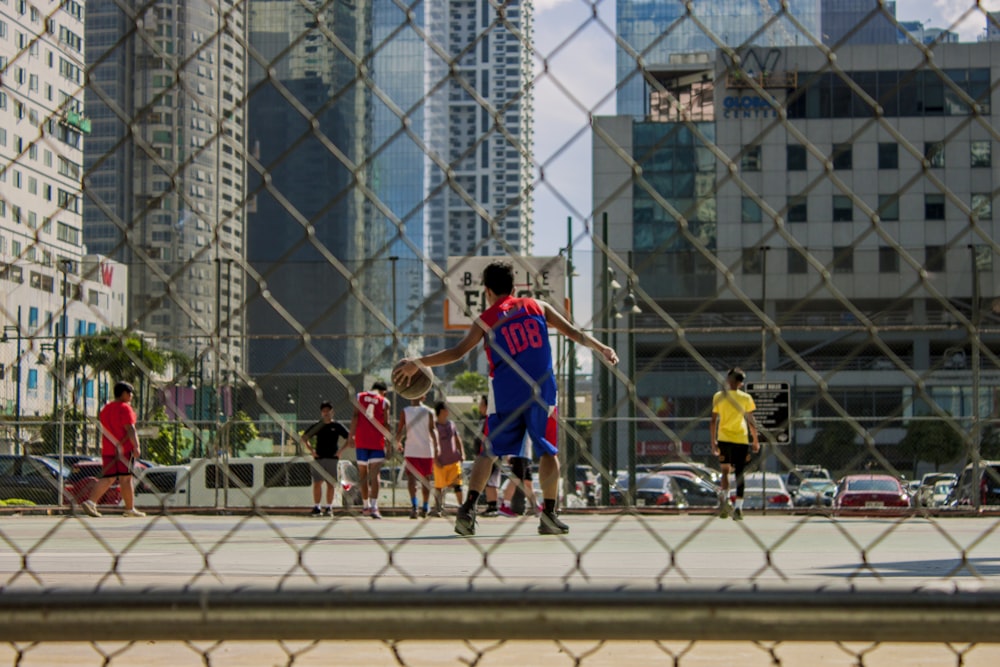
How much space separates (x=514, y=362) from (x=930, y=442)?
21294 mm

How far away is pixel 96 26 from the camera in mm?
2738

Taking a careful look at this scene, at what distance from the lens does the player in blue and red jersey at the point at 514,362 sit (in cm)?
302

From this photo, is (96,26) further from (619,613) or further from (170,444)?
(170,444)

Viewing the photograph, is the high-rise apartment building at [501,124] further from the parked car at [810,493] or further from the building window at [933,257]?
the parked car at [810,493]

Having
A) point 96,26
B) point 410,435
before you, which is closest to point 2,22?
point 96,26

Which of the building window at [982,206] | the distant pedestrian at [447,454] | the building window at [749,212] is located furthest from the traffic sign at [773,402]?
the building window at [749,212]

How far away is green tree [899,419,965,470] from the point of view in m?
22.0

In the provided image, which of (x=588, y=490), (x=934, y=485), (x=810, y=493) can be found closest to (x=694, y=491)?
(x=934, y=485)

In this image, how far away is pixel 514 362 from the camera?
2547 millimetres

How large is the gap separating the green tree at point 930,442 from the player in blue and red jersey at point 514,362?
17649 millimetres

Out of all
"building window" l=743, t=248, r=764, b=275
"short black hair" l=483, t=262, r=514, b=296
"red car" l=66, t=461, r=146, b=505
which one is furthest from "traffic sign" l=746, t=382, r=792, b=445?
"short black hair" l=483, t=262, r=514, b=296

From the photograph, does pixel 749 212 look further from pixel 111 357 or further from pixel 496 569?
pixel 111 357

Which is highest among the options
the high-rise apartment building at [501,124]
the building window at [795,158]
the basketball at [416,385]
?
the building window at [795,158]

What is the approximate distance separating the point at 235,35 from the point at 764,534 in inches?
A: 260
